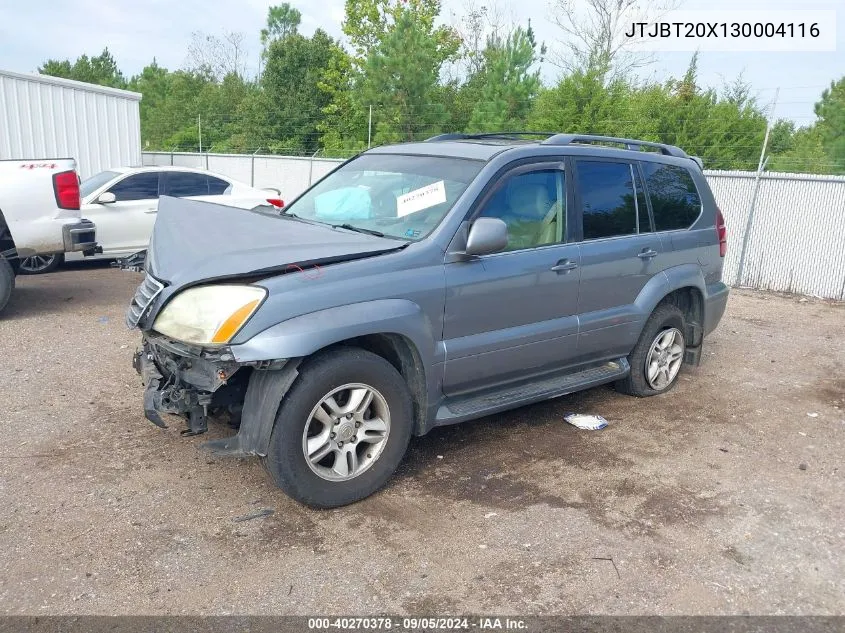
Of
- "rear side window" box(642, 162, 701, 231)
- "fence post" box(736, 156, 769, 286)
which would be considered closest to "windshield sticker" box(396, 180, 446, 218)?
"rear side window" box(642, 162, 701, 231)

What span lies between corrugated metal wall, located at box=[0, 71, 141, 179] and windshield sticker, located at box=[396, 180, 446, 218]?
10575 mm

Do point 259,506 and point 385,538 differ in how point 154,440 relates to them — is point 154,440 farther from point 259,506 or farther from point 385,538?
point 385,538

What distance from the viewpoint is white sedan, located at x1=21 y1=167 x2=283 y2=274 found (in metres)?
9.67

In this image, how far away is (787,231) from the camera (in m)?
10.7

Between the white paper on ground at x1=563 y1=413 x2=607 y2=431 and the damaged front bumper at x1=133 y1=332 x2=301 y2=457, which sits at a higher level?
the damaged front bumper at x1=133 y1=332 x2=301 y2=457

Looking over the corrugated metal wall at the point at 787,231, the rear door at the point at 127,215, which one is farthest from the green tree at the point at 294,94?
the corrugated metal wall at the point at 787,231

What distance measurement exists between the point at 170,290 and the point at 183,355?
0.36m

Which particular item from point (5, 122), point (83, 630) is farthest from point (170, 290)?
point (5, 122)

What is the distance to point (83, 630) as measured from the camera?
285 cm

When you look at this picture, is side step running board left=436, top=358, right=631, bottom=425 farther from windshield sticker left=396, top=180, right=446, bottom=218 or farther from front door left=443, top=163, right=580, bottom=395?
windshield sticker left=396, top=180, right=446, bottom=218

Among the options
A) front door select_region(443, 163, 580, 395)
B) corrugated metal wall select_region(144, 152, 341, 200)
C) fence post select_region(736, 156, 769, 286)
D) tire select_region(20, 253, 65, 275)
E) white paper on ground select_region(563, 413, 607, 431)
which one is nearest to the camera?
front door select_region(443, 163, 580, 395)

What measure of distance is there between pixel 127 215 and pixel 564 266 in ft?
23.8

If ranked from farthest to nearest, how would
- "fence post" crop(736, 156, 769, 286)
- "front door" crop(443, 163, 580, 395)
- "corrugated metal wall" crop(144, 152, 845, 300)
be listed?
"fence post" crop(736, 156, 769, 286) < "corrugated metal wall" crop(144, 152, 845, 300) < "front door" crop(443, 163, 580, 395)

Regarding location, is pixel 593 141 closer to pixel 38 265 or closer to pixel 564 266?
pixel 564 266
